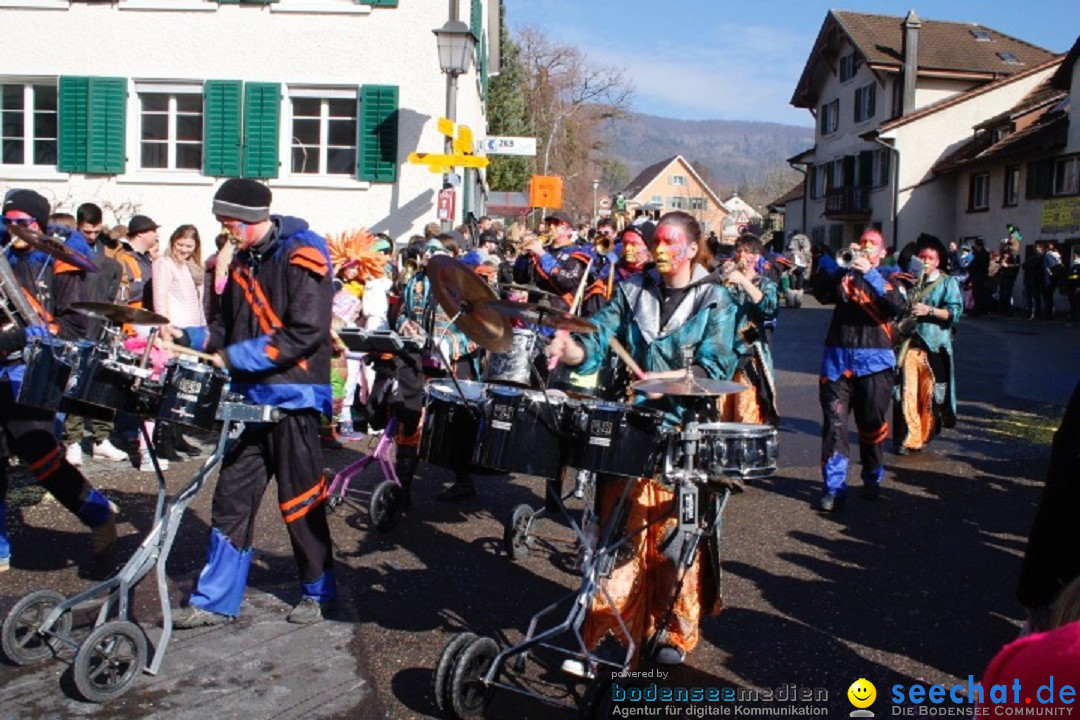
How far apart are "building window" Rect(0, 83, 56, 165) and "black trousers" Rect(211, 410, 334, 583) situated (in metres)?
16.2

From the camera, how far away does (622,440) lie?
405 centimetres

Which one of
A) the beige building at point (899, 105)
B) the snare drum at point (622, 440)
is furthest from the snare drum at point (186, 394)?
the beige building at point (899, 105)

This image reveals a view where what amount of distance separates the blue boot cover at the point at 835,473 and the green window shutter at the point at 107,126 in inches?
580

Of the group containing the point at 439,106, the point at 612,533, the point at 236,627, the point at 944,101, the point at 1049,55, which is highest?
the point at 1049,55

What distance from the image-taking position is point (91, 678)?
173 inches

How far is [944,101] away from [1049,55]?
947 centimetres

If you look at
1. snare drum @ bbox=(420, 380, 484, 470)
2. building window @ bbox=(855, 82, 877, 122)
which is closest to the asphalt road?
snare drum @ bbox=(420, 380, 484, 470)

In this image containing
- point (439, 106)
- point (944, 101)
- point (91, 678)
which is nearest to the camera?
point (91, 678)

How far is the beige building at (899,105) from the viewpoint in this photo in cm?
4181

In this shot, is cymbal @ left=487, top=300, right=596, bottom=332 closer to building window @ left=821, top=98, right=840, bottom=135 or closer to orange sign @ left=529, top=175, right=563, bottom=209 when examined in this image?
orange sign @ left=529, top=175, right=563, bottom=209

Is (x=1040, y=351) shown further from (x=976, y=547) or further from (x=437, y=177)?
(x=976, y=547)

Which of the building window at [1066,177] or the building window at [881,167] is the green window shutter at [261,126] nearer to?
the building window at [1066,177]

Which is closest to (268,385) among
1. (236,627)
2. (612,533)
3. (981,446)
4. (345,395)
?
(236,627)

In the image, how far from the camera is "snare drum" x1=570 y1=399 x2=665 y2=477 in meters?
4.05
